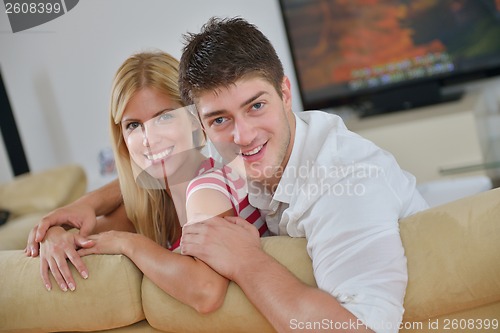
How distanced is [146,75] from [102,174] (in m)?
2.09

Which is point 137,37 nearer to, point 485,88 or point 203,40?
point 203,40

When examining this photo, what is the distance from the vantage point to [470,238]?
97cm

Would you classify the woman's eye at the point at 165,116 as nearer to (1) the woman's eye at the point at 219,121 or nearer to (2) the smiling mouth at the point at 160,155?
(2) the smiling mouth at the point at 160,155

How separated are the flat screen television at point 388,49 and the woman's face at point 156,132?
2042 mm

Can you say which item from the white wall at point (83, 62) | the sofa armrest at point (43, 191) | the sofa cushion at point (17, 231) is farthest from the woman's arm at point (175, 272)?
the sofa armrest at point (43, 191)

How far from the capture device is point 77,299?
119cm

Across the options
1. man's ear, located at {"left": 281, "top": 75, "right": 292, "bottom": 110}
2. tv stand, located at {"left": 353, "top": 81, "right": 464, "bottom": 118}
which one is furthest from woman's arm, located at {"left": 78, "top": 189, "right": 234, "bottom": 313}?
tv stand, located at {"left": 353, "top": 81, "right": 464, "bottom": 118}

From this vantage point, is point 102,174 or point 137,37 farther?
point 102,174

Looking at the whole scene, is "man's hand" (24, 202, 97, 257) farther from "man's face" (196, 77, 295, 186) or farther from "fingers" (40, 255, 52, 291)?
"man's face" (196, 77, 295, 186)

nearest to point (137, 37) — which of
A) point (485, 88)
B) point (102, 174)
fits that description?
point (102, 174)

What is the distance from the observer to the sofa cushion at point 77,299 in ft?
3.84

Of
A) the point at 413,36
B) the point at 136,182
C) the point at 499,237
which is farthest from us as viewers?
the point at 413,36

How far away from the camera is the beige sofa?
97cm

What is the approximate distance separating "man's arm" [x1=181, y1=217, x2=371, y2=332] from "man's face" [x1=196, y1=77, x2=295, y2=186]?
5.2 inches
